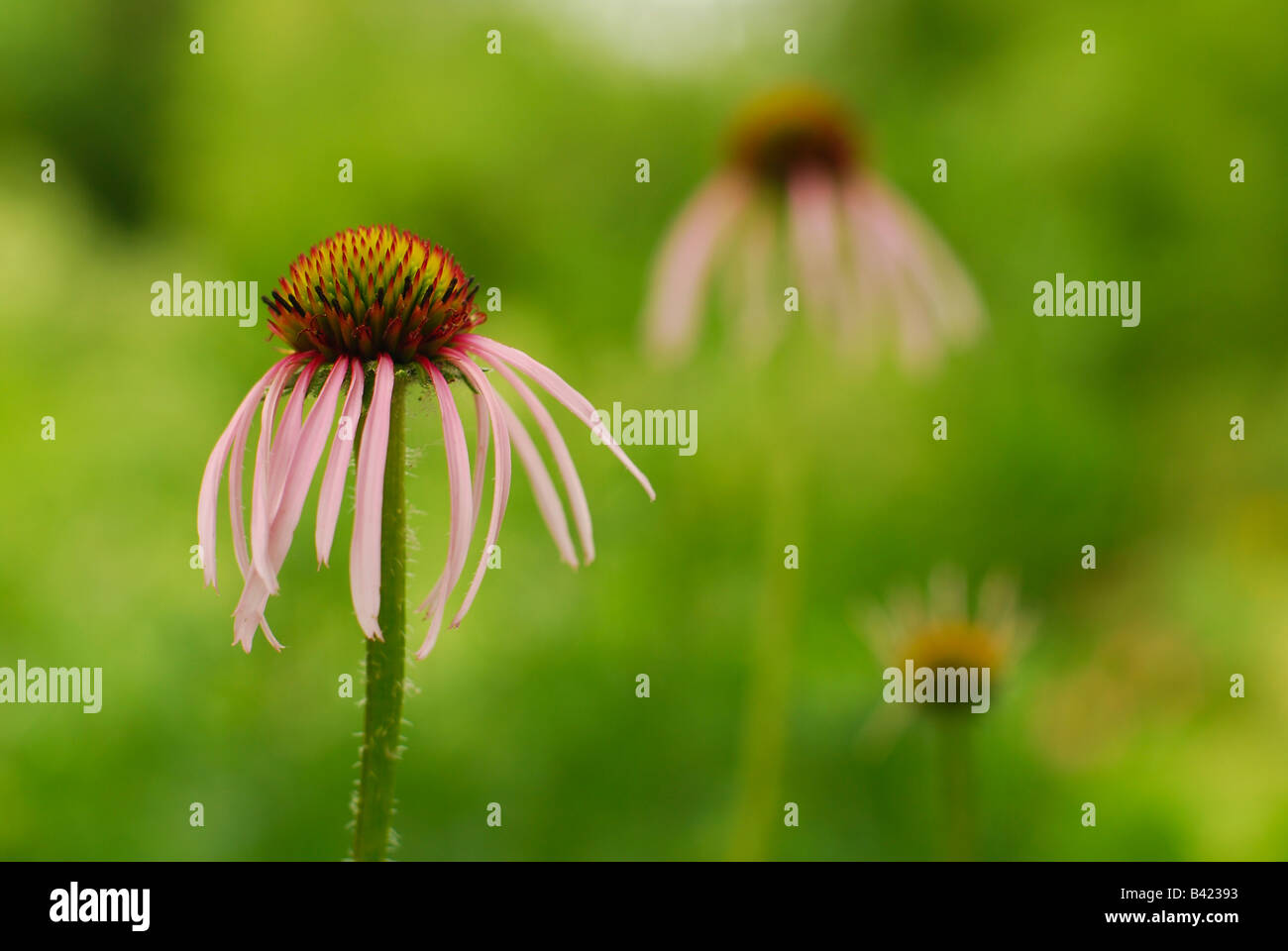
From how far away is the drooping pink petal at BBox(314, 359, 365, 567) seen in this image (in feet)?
1.63

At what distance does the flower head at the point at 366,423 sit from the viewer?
477 mm

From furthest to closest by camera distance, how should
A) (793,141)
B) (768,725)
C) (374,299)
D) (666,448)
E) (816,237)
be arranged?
(666,448) < (793,141) < (816,237) < (768,725) < (374,299)

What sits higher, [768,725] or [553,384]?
[553,384]

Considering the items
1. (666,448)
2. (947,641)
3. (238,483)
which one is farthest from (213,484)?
(666,448)

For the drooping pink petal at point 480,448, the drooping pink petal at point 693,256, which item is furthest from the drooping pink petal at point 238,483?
the drooping pink petal at point 693,256

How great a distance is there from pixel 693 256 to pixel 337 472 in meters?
1.27

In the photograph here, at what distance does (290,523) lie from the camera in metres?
0.48

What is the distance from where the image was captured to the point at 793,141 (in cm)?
176

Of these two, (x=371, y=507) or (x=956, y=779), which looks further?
(x=956, y=779)

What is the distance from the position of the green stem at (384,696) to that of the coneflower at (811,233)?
47.0 inches

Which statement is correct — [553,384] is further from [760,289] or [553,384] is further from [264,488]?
[760,289]

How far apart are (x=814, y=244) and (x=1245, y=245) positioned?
9.12 feet
